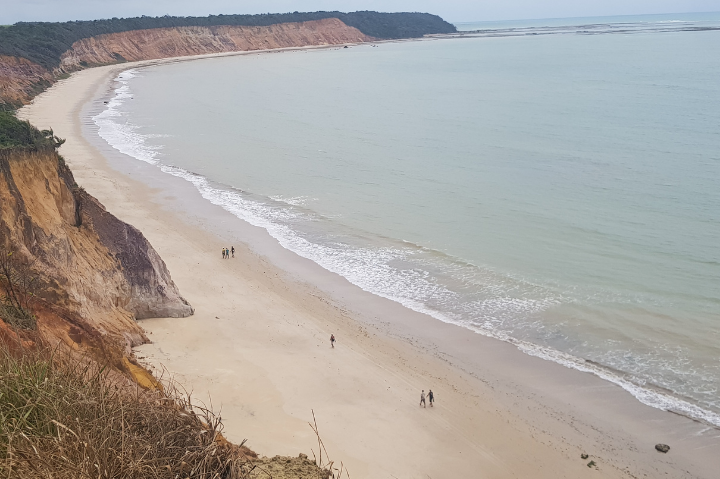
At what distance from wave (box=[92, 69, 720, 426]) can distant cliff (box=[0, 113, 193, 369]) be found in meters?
7.73

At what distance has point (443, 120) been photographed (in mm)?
58438

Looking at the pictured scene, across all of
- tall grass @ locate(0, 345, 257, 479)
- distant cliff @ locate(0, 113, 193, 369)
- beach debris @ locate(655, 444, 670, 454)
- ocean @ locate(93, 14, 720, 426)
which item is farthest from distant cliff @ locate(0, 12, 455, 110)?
tall grass @ locate(0, 345, 257, 479)

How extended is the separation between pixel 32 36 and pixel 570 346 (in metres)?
97.9

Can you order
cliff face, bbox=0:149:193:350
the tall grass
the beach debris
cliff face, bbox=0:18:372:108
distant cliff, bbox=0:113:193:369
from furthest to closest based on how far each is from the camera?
cliff face, bbox=0:18:372:108 → the beach debris → cliff face, bbox=0:149:193:350 → distant cliff, bbox=0:113:193:369 → the tall grass

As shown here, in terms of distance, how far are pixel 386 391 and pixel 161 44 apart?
13562 cm

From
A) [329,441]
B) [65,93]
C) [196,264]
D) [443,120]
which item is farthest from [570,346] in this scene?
[65,93]

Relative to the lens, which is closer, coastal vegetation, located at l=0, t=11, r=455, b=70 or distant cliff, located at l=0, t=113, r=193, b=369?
distant cliff, located at l=0, t=113, r=193, b=369

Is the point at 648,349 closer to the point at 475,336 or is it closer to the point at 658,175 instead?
the point at 475,336

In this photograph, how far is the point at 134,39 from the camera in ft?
429

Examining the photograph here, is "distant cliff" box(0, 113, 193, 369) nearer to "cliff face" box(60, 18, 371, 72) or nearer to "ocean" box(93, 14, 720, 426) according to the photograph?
"ocean" box(93, 14, 720, 426)

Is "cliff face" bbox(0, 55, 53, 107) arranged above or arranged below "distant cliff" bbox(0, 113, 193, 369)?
above

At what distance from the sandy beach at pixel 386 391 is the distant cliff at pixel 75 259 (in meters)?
0.88

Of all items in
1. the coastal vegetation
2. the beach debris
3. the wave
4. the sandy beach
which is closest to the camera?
the sandy beach

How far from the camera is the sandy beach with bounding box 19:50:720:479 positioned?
1311cm
